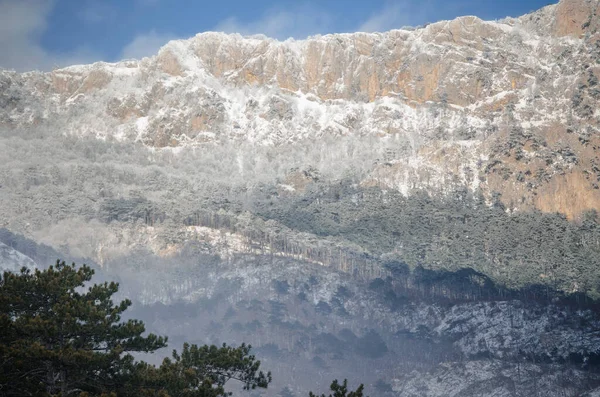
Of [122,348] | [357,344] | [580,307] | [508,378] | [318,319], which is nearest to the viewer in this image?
[122,348]

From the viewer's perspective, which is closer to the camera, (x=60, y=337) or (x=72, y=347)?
(x=72, y=347)

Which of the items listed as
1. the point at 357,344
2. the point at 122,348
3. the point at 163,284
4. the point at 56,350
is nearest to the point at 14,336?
the point at 56,350

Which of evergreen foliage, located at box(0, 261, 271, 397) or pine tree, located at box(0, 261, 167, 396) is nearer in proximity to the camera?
pine tree, located at box(0, 261, 167, 396)

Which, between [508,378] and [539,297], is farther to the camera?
[539,297]

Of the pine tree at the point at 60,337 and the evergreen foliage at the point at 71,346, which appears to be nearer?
the pine tree at the point at 60,337

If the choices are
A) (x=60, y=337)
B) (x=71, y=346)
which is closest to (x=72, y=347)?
(x=71, y=346)

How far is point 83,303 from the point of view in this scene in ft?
121

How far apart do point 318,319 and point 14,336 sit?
148047mm

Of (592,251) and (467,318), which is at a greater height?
(592,251)

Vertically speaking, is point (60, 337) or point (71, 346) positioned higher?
point (60, 337)

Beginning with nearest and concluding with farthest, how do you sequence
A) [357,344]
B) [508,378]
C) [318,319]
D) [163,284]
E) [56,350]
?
[56,350]
[508,378]
[357,344]
[318,319]
[163,284]

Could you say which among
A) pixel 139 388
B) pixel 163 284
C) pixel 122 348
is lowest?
pixel 139 388

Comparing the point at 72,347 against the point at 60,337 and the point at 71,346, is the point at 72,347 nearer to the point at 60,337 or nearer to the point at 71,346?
the point at 71,346

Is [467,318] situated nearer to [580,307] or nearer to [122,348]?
[580,307]
